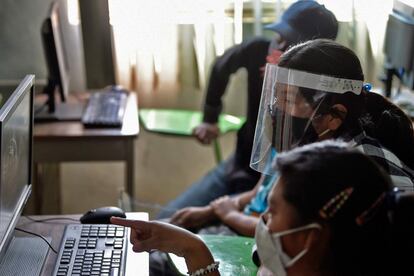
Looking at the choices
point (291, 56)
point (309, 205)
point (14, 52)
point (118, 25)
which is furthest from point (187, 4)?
point (309, 205)

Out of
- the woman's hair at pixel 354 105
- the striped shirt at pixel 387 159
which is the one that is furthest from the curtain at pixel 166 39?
the striped shirt at pixel 387 159

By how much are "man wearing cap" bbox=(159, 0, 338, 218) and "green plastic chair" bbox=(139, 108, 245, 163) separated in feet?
0.46

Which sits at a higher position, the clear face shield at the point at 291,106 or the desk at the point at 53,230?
the clear face shield at the point at 291,106

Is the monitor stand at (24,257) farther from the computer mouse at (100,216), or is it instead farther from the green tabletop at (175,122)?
the green tabletop at (175,122)

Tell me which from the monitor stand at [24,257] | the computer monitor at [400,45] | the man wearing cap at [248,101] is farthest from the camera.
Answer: the computer monitor at [400,45]

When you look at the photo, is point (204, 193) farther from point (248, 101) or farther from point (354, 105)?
point (354, 105)

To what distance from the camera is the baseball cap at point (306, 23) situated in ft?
5.80

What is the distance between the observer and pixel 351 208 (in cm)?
105

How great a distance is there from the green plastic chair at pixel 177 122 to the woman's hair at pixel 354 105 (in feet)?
3.84

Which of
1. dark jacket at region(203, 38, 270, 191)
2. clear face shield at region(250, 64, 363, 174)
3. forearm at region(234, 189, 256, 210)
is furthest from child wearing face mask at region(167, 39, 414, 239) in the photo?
dark jacket at region(203, 38, 270, 191)

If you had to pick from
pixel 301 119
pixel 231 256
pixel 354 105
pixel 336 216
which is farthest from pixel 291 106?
pixel 336 216

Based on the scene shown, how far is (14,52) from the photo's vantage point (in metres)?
2.77

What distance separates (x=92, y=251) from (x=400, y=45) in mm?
1607

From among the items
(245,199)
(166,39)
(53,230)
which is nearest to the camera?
(53,230)
